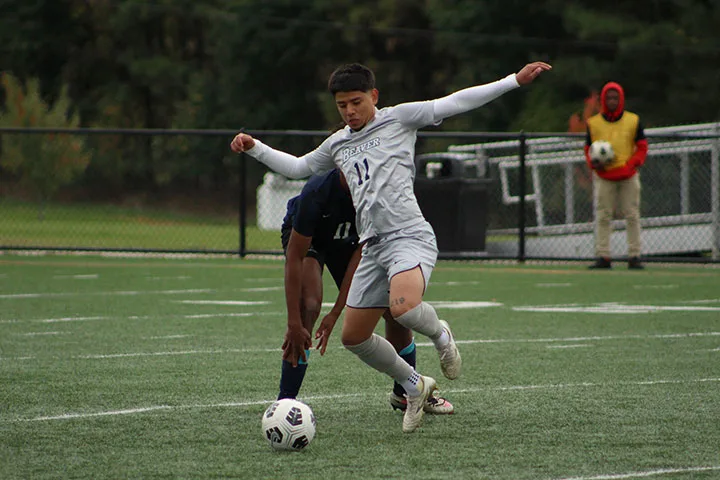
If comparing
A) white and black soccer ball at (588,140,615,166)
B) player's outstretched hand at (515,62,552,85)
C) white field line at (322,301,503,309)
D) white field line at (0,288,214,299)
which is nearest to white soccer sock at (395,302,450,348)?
player's outstretched hand at (515,62,552,85)

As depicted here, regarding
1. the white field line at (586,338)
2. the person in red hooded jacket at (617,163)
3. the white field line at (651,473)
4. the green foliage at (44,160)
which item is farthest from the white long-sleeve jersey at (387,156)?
the green foliage at (44,160)

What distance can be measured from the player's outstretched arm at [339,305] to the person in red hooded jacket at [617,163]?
10.1 meters

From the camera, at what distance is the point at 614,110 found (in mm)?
16359

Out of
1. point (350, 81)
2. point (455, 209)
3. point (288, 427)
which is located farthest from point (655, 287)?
point (288, 427)

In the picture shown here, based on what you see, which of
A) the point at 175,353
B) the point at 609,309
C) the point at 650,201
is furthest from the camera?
the point at 650,201

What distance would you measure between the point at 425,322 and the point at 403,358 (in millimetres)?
695

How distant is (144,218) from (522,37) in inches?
656

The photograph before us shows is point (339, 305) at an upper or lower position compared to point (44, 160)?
lower

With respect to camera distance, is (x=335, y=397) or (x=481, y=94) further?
(x=335, y=397)

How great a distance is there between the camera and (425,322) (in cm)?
642

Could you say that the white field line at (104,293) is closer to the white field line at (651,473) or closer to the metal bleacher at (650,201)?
the metal bleacher at (650,201)

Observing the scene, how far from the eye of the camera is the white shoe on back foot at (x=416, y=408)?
20.8 feet

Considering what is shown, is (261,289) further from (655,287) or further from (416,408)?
(416,408)

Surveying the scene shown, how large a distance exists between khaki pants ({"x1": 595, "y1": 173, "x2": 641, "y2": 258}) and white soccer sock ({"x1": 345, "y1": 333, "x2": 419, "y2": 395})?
10454 mm
